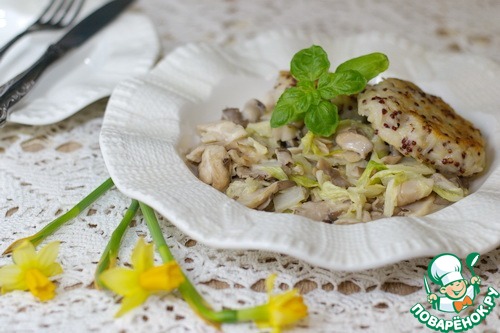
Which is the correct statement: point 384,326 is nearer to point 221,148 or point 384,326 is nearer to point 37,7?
point 221,148

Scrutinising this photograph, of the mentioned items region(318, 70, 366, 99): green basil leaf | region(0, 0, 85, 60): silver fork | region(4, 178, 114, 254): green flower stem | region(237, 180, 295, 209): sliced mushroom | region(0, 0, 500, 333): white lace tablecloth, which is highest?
region(318, 70, 366, 99): green basil leaf

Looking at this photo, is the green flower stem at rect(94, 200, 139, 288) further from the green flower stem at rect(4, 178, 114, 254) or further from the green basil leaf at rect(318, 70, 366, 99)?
the green basil leaf at rect(318, 70, 366, 99)

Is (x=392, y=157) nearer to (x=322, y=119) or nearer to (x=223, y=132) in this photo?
(x=322, y=119)

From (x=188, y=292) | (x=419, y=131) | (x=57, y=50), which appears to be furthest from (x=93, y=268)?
(x=57, y=50)

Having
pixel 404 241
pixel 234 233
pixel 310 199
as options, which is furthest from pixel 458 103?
pixel 234 233

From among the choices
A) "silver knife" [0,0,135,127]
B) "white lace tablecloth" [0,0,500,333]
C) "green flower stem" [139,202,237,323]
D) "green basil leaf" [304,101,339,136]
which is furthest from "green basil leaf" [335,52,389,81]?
"silver knife" [0,0,135,127]
